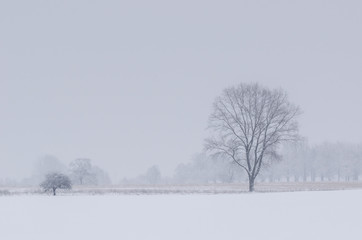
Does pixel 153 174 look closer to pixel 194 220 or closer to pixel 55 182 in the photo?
pixel 55 182

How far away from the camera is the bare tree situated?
→ 5347 cm

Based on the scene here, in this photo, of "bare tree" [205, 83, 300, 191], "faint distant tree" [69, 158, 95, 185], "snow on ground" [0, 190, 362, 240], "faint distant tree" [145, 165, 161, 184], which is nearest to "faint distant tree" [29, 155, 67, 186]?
"faint distant tree" [145, 165, 161, 184]

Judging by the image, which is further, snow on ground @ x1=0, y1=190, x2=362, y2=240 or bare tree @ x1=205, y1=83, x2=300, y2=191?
bare tree @ x1=205, y1=83, x2=300, y2=191

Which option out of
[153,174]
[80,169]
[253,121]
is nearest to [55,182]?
[253,121]

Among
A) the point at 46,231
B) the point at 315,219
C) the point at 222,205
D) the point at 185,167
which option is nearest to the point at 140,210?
the point at 222,205

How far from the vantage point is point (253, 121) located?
2141 inches

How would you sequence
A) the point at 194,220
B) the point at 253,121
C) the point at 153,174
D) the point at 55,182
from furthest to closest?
1. the point at 153,174
2. the point at 253,121
3. the point at 55,182
4. the point at 194,220

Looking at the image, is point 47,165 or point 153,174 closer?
point 47,165

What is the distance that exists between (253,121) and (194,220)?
34.5 meters

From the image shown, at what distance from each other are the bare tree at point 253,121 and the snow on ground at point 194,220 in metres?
27.0

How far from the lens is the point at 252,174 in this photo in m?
53.9

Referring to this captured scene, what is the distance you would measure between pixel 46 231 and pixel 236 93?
37167mm

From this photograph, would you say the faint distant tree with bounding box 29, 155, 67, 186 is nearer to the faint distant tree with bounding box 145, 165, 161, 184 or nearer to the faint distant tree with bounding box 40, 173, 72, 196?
the faint distant tree with bounding box 145, 165, 161, 184

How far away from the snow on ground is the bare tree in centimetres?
2699
